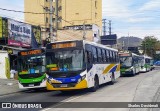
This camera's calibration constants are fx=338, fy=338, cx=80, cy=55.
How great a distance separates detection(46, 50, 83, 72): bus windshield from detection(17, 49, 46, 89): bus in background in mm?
3046

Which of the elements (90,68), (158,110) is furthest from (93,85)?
(158,110)

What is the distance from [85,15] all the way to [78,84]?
53.1 meters

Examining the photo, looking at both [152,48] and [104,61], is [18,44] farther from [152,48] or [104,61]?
[152,48]

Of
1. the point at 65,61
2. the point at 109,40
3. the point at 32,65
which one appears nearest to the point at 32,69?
the point at 32,65

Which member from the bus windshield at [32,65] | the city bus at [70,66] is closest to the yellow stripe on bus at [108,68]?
the city bus at [70,66]

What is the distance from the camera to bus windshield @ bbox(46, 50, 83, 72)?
704 inches

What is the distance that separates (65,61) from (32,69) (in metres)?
4.03

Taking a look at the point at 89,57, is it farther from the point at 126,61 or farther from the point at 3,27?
the point at 126,61

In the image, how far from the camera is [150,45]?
11169 centimetres

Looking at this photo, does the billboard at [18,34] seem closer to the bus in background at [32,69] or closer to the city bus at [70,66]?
the bus in background at [32,69]

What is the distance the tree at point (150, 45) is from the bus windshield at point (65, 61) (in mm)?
95583

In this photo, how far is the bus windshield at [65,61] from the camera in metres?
17.9

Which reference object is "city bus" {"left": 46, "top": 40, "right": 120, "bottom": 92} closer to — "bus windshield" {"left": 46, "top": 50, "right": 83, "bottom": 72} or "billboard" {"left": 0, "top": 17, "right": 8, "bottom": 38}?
"bus windshield" {"left": 46, "top": 50, "right": 83, "bottom": 72}

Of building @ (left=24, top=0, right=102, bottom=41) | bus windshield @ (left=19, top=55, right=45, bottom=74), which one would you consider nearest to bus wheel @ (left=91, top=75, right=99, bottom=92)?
bus windshield @ (left=19, top=55, right=45, bottom=74)
